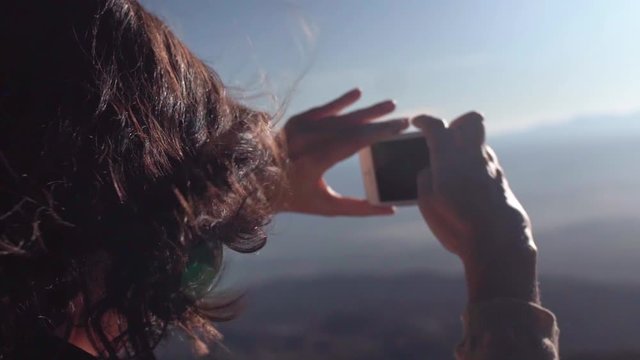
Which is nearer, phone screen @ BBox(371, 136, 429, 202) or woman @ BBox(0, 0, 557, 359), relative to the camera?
woman @ BBox(0, 0, 557, 359)

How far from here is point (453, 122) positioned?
1615 mm

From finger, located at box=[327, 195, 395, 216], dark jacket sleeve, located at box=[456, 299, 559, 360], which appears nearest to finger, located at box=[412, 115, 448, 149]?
finger, located at box=[327, 195, 395, 216]

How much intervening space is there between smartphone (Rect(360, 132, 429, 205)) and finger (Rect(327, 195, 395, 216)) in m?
0.02

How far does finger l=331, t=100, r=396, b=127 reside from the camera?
161 cm

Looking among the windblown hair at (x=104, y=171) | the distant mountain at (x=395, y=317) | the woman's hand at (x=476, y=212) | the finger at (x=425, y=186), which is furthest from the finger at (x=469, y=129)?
the distant mountain at (x=395, y=317)

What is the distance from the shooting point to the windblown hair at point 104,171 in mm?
1046

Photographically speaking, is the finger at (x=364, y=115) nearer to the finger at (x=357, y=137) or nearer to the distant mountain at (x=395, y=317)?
the finger at (x=357, y=137)

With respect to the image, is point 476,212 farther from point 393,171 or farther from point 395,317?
point 395,317

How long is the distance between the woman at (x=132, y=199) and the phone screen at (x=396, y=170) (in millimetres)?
250

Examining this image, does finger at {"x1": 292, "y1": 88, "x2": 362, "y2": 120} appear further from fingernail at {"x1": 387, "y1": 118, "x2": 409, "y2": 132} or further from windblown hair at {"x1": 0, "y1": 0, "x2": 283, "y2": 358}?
→ windblown hair at {"x1": 0, "y1": 0, "x2": 283, "y2": 358}

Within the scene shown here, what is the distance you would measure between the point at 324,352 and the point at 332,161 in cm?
Result: 224

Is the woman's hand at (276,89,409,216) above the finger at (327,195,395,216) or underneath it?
above

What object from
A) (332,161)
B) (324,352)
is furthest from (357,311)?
(332,161)

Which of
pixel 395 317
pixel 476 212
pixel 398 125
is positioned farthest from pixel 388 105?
pixel 395 317
